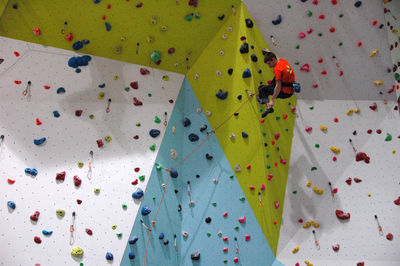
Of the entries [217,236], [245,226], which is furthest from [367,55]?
[217,236]

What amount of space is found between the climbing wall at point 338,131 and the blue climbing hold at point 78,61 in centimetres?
181

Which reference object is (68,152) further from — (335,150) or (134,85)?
(335,150)

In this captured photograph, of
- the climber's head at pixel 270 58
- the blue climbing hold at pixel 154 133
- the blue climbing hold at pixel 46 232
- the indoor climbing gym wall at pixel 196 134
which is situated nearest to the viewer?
the climber's head at pixel 270 58

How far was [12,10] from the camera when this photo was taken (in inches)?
131

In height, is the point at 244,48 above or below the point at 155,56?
above

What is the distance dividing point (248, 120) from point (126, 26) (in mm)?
1608

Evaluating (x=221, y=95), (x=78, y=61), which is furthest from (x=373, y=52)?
(x=78, y=61)

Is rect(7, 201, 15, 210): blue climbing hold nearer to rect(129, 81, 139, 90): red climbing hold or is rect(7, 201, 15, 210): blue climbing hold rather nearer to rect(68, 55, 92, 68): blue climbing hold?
rect(68, 55, 92, 68): blue climbing hold

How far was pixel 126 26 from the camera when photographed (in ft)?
11.8

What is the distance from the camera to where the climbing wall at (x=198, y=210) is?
11.5ft

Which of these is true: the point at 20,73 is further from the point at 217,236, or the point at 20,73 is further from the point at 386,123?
the point at 386,123

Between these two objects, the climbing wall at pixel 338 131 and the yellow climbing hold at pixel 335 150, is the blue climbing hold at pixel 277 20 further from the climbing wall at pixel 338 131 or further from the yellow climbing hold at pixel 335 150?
the yellow climbing hold at pixel 335 150

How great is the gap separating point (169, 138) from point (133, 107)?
50 centimetres

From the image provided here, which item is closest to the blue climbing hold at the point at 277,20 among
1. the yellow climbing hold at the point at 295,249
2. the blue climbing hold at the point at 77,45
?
the blue climbing hold at the point at 77,45
